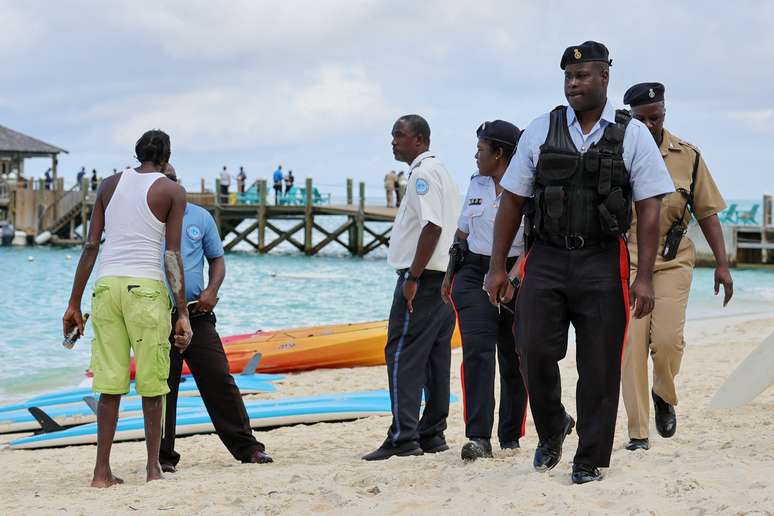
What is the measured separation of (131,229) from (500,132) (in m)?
1.82

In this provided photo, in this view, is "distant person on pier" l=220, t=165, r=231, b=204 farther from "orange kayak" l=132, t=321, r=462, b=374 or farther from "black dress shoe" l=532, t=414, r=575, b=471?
"black dress shoe" l=532, t=414, r=575, b=471

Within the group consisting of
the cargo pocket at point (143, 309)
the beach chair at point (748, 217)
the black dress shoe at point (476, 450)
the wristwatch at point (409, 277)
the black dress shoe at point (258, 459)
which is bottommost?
the black dress shoe at point (258, 459)

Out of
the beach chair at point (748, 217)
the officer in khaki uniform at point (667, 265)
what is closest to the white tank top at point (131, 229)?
the officer in khaki uniform at point (667, 265)

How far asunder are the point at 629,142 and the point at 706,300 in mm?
21479

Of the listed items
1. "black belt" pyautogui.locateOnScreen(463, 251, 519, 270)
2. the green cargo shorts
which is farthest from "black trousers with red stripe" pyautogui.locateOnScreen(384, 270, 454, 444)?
the green cargo shorts

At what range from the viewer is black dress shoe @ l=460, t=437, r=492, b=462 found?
473 cm

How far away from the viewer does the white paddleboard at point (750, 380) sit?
619 cm

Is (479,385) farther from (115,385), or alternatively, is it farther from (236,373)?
(236,373)

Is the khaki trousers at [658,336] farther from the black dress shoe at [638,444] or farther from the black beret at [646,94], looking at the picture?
the black beret at [646,94]

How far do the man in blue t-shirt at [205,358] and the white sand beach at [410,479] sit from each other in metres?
0.14

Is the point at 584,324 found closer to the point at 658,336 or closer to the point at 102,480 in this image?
the point at 658,336

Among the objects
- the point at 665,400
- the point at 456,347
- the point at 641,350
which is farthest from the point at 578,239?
the point at 456,347

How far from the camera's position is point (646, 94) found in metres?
4.88

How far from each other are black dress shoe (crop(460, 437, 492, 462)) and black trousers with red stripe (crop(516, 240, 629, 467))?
2.71 feet
